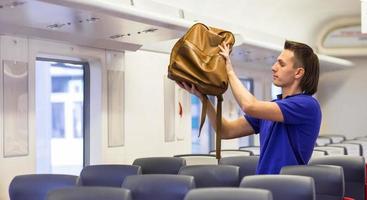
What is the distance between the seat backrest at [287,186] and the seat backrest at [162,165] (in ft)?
7.38

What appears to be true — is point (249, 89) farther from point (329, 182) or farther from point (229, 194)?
point (229, 194)

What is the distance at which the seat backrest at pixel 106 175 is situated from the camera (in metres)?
4.55

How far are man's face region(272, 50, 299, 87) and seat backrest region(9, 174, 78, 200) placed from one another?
6.03 feet

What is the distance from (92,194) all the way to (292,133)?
3.81 ft

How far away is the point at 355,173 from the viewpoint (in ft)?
15.2

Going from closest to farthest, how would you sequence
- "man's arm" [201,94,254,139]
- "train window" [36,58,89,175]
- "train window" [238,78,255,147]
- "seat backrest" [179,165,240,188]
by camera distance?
"man's arm" [201,94,254,139], "seat backrest" [179,165,240,188], "train window" [36,58,89,175], "train window" [238,78,255,147]

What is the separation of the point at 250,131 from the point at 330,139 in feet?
24.0

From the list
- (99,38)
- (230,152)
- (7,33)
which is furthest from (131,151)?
(7,33)

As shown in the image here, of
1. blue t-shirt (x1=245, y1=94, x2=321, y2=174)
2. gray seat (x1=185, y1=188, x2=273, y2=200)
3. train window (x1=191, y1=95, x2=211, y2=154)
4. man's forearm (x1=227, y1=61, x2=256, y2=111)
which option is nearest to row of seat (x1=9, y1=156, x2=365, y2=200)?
blue t-shirt (x1=245, y1=94, x2=321, y2=174)

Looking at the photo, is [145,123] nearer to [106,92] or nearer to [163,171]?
[106,92]

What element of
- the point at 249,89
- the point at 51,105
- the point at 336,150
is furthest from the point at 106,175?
the point at 249,89

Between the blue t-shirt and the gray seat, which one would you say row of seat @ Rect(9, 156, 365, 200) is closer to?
the blue t-shirt

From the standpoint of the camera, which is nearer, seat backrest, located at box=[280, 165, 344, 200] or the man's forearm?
the man's forearm

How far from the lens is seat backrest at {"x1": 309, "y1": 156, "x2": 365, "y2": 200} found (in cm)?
460
